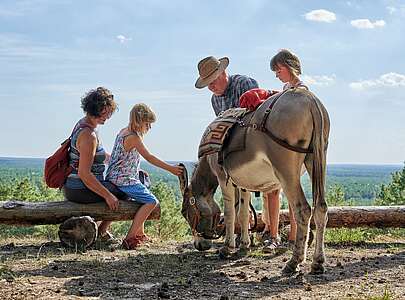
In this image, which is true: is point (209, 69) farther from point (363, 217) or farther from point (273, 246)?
point (363, 217)

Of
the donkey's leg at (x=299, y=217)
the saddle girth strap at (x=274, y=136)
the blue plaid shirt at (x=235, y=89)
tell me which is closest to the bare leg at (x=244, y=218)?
the blue plaid shirt at (x=235, y=89)

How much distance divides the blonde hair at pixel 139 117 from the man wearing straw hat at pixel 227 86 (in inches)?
30.7

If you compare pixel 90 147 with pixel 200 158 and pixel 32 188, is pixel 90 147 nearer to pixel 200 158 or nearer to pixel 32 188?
pixel 200 158

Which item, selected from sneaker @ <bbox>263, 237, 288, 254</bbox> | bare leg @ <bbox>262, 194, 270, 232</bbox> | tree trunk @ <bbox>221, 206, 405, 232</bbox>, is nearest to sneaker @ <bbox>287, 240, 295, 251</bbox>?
sneaker @ <bbox>263, 237, 288, 254</bbox>

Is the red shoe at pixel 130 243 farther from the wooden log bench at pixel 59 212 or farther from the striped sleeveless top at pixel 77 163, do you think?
the striped sleeveless top at pixel 77 163

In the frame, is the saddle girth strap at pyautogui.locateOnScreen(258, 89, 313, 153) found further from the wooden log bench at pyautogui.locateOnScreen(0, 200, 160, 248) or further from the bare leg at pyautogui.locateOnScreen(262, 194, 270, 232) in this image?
the wooden log bench at pyautogui.locateOnScreen(0, 200, 160, 248)

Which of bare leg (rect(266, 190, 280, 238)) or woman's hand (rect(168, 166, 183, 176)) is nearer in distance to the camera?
woman's hand (rect(168, 166, 183, 176))

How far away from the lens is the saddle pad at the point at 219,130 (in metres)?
7.20

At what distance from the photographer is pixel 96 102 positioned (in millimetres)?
8320

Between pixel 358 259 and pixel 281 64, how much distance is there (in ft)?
8.69

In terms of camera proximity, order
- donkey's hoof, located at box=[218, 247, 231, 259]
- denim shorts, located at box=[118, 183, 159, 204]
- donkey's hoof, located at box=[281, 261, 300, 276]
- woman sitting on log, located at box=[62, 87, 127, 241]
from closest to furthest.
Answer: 1. donkey's hoof, located at box=[281, 261, 300, 276]
2. donkey's hoof, located at box=[218, 247, 231, 259]
3. woman sitting on log, located at box=[62, 87, 127, 241]
4. denim shorts, located at box=[118, 183, 159, 204]

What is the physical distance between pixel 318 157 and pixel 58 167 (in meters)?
4.06

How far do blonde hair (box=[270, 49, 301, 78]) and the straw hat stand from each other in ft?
3.31

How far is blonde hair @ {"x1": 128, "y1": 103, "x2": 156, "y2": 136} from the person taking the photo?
856 cm
